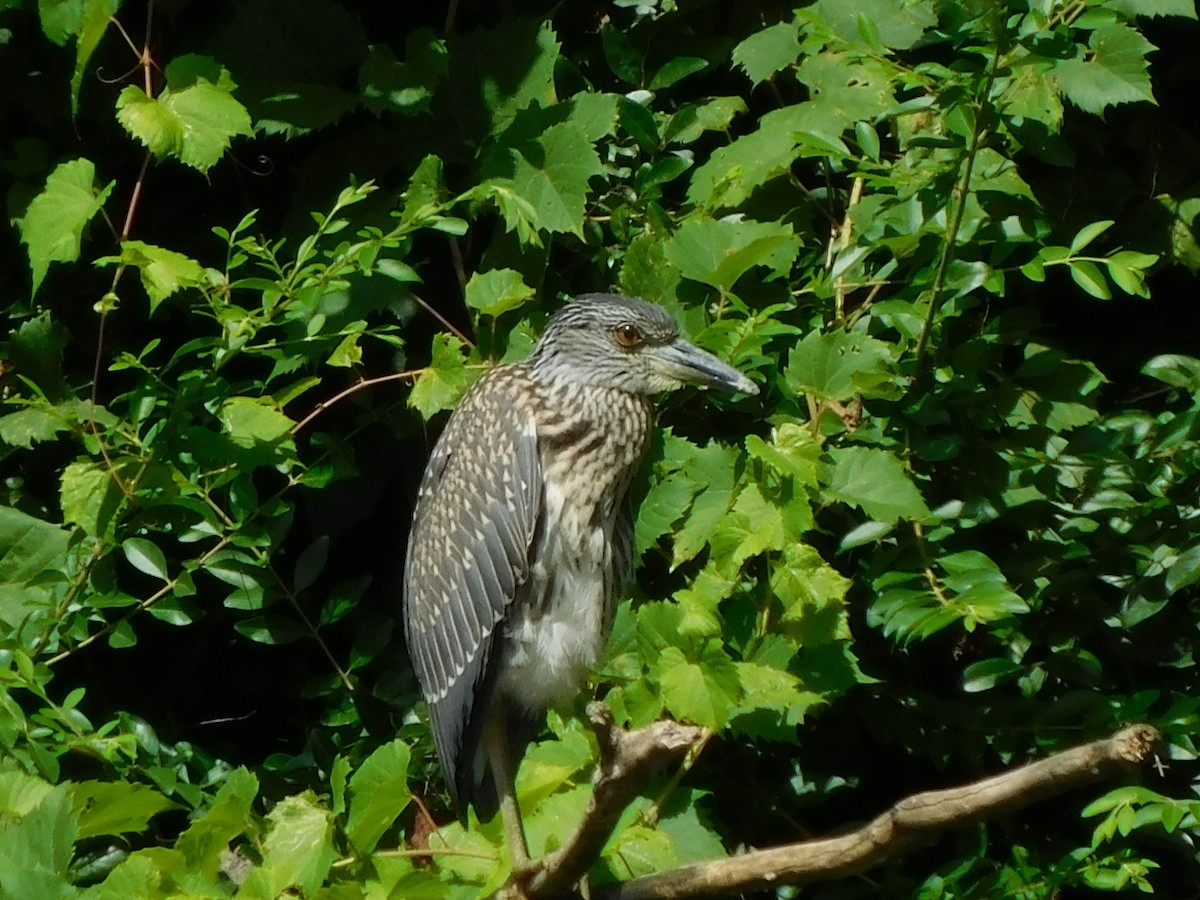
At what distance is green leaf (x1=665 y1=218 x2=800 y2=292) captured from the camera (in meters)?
2.44

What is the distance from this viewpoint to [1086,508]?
2537 millimetres

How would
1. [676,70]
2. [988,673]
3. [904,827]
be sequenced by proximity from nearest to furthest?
1. [904,827]
2. [988,673]
3. [676,70]

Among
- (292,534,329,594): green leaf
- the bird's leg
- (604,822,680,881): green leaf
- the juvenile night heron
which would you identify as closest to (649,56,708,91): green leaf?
the juvenile night heron

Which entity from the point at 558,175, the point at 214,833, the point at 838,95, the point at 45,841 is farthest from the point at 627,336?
the point at 45,841

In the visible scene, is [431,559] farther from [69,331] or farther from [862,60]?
[862,60]

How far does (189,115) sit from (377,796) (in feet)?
3.76

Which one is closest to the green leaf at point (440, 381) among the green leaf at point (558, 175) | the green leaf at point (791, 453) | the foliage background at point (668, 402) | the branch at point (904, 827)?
the foliage background at point (668, 402)

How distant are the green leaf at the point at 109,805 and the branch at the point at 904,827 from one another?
0.66 m

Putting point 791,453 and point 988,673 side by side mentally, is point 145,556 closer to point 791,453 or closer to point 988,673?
point 791,453

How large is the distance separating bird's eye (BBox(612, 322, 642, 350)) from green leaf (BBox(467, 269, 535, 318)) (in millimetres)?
159

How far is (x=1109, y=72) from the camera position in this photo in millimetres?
2449

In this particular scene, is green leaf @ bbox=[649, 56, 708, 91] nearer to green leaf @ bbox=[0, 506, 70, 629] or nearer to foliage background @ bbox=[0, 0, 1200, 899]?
foliage background @ bbox=[0, 0, 1200, 899]

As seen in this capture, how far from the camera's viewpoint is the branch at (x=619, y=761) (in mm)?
1783

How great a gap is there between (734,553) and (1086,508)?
2.42ft
